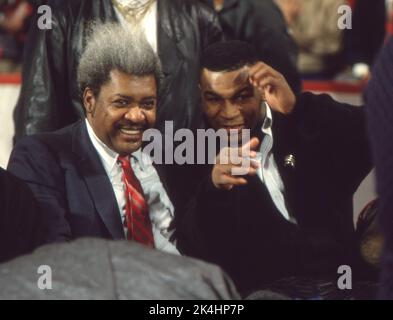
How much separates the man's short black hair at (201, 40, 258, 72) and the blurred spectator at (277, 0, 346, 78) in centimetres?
116

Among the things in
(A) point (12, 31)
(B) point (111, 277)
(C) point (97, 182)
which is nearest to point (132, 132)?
(C) point (97, 182)

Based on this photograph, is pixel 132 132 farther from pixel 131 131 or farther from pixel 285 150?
pixel 285 150

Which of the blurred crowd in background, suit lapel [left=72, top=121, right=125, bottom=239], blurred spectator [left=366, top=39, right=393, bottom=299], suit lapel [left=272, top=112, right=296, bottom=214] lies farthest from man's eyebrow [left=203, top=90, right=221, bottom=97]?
the blurred crowd in background

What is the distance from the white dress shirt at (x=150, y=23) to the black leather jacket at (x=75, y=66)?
10mm

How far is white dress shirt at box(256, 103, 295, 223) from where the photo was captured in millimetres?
1663

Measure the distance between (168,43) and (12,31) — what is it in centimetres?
51

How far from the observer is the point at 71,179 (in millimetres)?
1587

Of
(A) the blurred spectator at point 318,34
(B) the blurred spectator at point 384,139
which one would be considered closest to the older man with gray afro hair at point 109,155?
(B) the blurred spectator at point 384,139

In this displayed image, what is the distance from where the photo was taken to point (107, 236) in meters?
1.59

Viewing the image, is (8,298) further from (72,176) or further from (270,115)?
(270,115)

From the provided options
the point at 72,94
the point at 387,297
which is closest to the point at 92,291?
the point at 387,297

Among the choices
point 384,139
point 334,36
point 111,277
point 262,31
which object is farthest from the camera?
point 334,36

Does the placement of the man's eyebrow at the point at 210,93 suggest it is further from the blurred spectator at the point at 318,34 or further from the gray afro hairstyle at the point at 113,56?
the blurred spectator at the point at 318,34

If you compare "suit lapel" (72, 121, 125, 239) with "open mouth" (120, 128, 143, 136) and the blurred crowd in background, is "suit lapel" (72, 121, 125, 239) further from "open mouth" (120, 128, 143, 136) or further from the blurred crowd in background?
the blurred crowd in background
